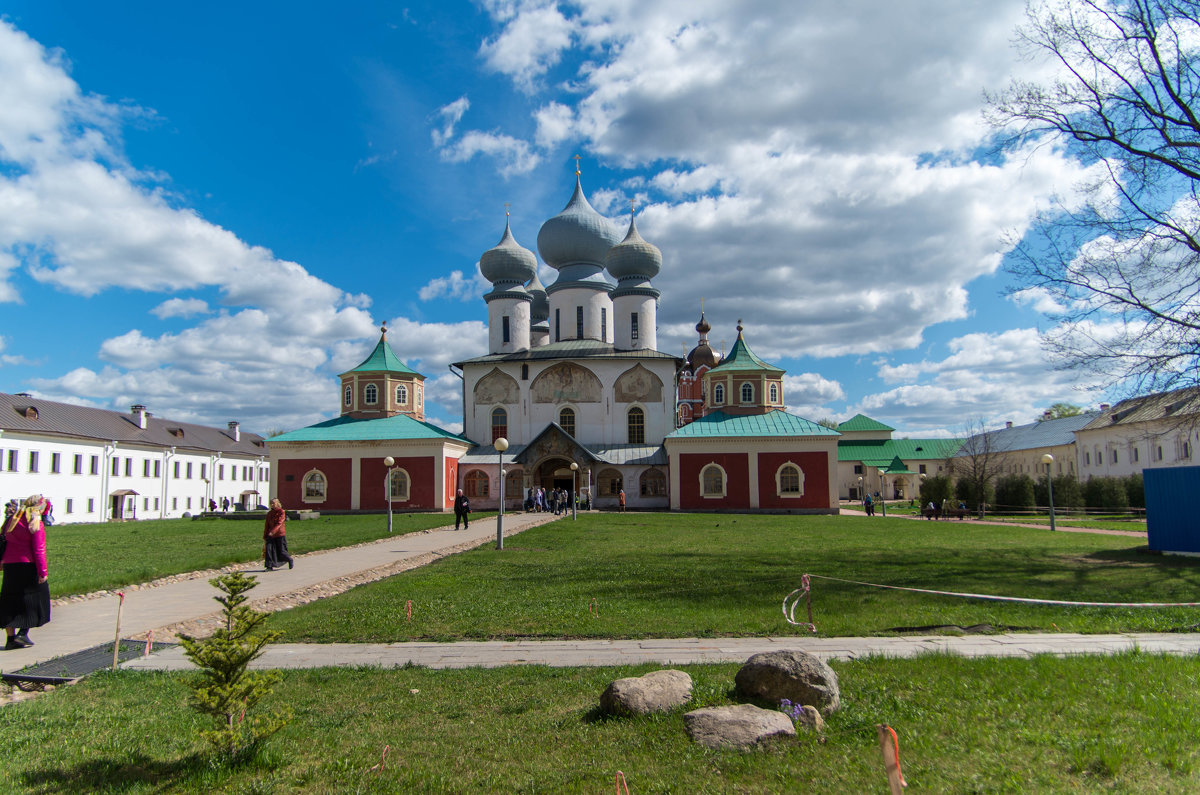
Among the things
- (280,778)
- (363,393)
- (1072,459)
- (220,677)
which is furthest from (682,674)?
(1072,459)

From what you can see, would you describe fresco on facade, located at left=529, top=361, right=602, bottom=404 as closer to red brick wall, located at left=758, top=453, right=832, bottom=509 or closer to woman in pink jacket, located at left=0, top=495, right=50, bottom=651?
red brick wall, located at left=758, top=453, right=832, bottom=509

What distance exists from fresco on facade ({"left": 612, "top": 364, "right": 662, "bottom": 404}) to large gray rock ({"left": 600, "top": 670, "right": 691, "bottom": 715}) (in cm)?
4008

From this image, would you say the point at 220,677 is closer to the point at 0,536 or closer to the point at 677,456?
the point at 0,536

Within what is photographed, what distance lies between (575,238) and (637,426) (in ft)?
44.6

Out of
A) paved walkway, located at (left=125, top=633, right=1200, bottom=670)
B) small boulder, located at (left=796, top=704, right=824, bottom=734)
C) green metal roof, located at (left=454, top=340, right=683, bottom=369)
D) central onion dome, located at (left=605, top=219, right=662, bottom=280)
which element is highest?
central onion dome, located at (left=605, top=219, right=662, bottom=280)

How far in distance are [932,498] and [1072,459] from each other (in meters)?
30.0

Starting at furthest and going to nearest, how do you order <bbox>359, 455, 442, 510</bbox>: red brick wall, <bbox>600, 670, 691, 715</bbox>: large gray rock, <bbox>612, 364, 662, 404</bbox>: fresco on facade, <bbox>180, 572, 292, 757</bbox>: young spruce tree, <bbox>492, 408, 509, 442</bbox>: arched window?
1. <bbox>492, 408, 509, 442</bbox>: arched window
2. <bbox>612, 364, 662, 404</bbox>: fresco on facade
3. <bbox>359, 455, 442, 510</bbox>: red brick wall
4. <bbox>600, 670, 691, 715</bbox>: large gray rock
5. <bbox>180, 572, 292, 757</bbox>: young spruce tree

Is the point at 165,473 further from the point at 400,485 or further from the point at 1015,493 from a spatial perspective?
the point at 1015,493

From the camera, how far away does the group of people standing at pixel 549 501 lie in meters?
38.9

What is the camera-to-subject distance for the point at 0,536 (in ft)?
28.3

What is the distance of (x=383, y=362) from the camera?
4803cm

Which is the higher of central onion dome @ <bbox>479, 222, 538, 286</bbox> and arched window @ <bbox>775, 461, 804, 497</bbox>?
central onion dome @ <bbox>479, 222, 538, 286</bbox>

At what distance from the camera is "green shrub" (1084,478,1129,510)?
40781mm

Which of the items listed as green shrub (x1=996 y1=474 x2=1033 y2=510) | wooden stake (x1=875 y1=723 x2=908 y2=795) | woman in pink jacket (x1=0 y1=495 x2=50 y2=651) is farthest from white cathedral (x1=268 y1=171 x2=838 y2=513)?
wooden stake (x1=875 y1=723 x2=908 y2=795)
